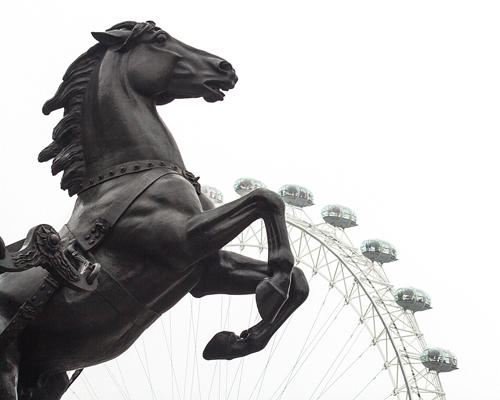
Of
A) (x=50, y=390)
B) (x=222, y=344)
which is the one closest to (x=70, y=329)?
(x=50, y=390)

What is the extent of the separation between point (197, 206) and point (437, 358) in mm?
24881

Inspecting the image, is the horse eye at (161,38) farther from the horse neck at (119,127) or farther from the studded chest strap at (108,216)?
the studded chest strap at (108,216)

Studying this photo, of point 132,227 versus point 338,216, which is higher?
point 338,216

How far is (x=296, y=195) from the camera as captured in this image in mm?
27531

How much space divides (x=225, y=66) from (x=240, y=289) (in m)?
1.23

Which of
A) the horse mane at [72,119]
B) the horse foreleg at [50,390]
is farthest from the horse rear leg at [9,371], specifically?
the horse mane at [72,119]

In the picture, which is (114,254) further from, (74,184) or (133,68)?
(133,68)

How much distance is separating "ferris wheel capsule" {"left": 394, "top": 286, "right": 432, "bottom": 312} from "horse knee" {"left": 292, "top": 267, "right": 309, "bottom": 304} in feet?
81.3

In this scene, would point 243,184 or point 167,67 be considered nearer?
point 167,67

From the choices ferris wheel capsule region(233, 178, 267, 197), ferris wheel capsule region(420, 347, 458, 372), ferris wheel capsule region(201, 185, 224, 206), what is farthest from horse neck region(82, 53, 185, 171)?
ferris wheel capsule region(420, 347, 458, 372)

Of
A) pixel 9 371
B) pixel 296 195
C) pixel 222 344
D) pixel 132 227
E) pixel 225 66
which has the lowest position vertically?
pixel 9 371

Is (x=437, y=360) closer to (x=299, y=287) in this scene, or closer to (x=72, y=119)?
(x=299, y=287)

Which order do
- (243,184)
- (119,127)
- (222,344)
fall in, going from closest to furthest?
1. (222,344)
2. (119,127)
3. (243,184)

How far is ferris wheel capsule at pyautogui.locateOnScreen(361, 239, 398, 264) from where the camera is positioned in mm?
28547
